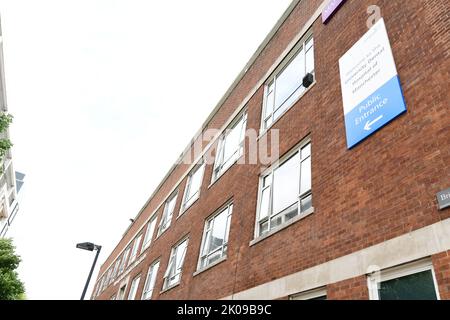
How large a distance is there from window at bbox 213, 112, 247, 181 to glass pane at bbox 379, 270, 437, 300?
752cm

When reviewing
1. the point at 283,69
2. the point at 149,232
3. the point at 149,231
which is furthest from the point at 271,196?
the point at 149,231

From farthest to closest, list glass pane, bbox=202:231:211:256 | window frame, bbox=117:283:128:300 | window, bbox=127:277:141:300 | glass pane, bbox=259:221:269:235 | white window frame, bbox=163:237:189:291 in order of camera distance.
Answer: window frame, bbox=117:283:128:300, window, bbox=127:277:141:300, white window frame, bbox=163:237:189:291, glass pane, bbox=202:231:211:256, glass pane, bbox=259:221:269:235

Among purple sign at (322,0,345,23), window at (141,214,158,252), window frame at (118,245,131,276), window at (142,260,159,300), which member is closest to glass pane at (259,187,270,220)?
purple sign at (322,0,345,23)

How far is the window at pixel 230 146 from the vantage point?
12.9 m

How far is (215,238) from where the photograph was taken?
11.9 meters

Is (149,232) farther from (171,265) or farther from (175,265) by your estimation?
(175,265)

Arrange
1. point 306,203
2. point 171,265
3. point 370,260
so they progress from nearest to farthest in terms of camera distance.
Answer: point 370,260
point 306,203
point 171,265

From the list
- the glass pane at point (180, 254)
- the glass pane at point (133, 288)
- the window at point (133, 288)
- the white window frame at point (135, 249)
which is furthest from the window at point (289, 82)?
the white window frame at point (135, 249)

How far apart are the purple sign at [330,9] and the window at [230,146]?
4.86 metres

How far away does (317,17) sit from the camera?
10.2 m

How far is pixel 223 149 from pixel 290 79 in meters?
4.96

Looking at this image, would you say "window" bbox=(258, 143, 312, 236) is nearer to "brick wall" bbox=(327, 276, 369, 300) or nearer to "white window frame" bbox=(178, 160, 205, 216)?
"brick wall" bbox=(327, 276, 369, 300)

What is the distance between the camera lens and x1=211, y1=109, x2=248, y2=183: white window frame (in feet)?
41.2

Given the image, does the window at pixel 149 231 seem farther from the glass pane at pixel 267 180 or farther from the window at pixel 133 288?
the glass pane at pixel 267 180
